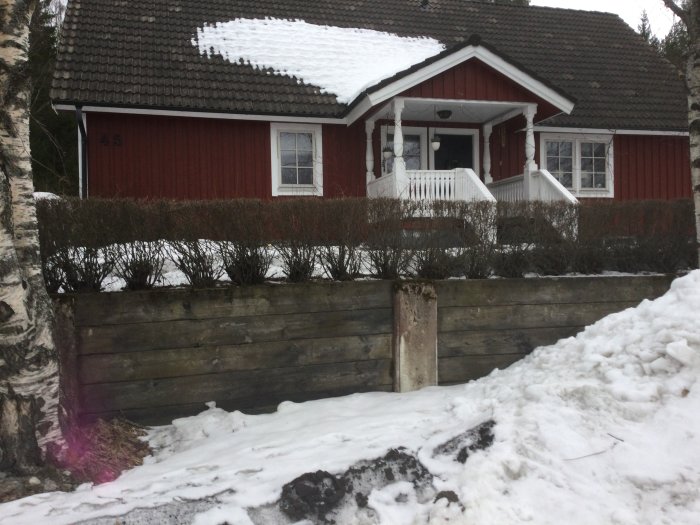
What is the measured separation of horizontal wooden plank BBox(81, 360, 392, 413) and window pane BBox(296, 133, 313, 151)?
7873mm

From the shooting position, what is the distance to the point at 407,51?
13.2 meters

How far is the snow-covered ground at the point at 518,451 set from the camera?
9.81ft

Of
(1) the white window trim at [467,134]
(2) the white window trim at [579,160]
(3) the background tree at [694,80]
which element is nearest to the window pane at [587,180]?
(2) the white window trim at [579,160]

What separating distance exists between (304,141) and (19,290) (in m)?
9.16

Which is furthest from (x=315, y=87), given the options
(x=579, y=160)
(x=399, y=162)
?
(x=579, y=160)

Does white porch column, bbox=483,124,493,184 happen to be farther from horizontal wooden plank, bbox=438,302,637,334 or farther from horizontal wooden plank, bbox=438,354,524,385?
horizontal wooden plank, bbox=438,354,524,385

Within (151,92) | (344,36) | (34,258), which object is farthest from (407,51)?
(34,258)

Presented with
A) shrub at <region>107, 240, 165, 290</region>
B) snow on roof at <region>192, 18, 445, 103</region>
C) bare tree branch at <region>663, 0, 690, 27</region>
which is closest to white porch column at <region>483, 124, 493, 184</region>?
snow on roof at <region>192, 18, 445, 103</region>

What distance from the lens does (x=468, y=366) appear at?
18.2 feet

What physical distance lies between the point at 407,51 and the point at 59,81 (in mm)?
8012

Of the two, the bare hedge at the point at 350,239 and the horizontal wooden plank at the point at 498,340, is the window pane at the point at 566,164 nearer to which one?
the bare hedge at the point at 350,239

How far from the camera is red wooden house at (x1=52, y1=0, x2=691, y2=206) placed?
10.8 meters

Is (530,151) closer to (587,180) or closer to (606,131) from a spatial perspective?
(606,131)

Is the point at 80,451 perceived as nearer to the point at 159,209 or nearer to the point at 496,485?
the point at 159,209
